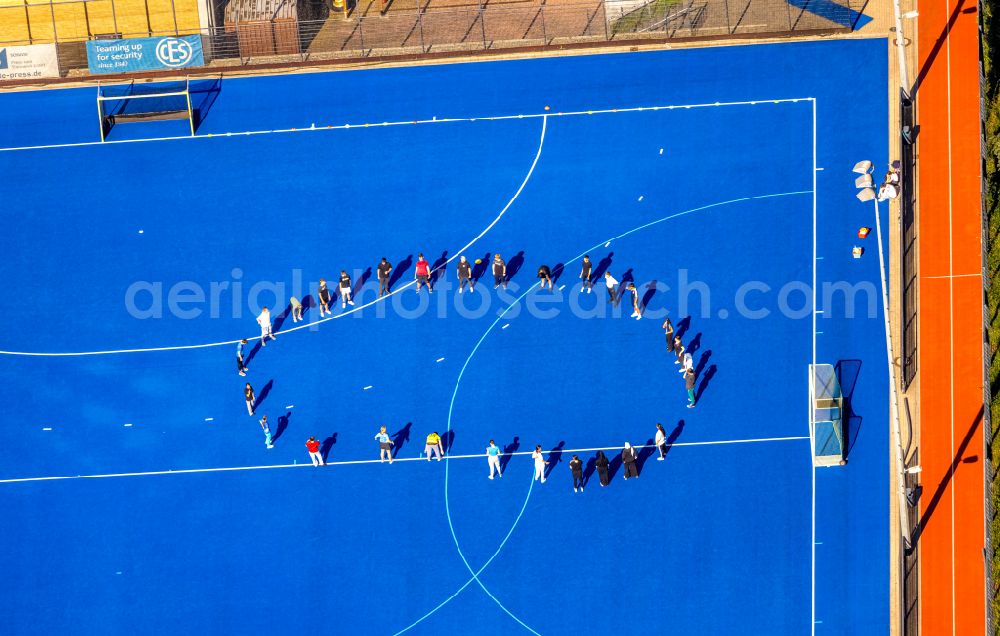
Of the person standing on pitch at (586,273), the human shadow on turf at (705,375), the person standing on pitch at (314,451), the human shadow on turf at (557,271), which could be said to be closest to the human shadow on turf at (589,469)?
the human shadow on turf at (705,375)

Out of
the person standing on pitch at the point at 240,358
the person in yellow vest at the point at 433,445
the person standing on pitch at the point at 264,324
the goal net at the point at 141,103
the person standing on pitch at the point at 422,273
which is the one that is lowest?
the person in yellow vest at the point at 433,445

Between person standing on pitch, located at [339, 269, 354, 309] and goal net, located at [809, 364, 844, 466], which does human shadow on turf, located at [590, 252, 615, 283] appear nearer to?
goal net, located at [809, 364, 844, 466]

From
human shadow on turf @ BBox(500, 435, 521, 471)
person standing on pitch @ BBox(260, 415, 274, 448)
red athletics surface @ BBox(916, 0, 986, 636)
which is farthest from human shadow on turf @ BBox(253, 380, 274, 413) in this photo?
red athletics surface @ BBox(916, 0, 986, 636)

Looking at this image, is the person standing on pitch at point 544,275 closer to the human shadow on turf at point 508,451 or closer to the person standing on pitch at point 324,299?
the human shadow on turf at point 508,451

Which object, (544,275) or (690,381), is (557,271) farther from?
(690,381)

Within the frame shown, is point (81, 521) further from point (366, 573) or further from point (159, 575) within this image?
point (366, 573)

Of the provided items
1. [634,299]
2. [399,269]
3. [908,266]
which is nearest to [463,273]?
[399,269]

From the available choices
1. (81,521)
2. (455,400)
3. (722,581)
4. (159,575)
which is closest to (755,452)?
(722,581)
